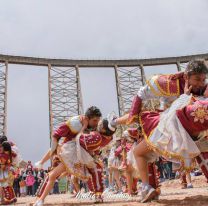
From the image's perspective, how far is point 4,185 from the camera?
686cm

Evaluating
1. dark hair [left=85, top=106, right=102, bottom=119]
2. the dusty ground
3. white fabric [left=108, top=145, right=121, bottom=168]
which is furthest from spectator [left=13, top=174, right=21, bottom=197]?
dark hair [left=85, top=106, right=102, bottom=119]

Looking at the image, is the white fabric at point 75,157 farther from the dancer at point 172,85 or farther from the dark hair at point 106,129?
the dancer at point 172,85

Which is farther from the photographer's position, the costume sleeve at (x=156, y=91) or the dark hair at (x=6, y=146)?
the dark hair at (x=6, y=146)

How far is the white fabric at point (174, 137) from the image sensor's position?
307cm

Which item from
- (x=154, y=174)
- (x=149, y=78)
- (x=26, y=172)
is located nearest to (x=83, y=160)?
(x=154, y=174)

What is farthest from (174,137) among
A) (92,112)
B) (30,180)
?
(30,180)

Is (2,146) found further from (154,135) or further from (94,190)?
(154,135)

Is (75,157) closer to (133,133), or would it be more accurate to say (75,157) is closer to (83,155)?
(83,155)

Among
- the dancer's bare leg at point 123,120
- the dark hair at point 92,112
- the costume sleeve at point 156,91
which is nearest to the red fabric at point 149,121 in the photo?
the costume sleeve at point 156,91

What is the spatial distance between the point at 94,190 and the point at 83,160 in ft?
1.88

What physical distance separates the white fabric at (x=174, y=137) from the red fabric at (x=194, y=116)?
44mm

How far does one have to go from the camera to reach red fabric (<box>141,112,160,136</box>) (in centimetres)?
340

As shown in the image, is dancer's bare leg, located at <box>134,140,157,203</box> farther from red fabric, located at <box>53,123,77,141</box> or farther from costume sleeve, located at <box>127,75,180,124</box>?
red fabric, located at <box>53,123,77,141</box>

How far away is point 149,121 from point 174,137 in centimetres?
43
